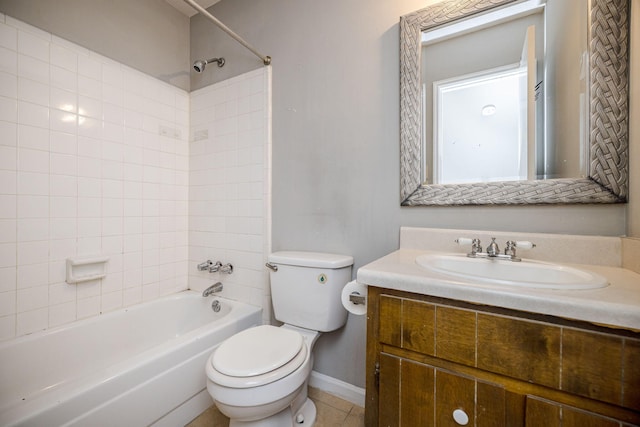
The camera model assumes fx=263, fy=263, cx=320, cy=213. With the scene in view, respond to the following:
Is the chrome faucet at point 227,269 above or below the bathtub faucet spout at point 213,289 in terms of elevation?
above

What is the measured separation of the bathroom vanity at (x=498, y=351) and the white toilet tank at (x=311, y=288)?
47cm

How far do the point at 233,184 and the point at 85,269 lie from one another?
940mm

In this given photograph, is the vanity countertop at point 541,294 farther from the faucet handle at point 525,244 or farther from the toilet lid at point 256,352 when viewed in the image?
the toilet lid at point 256,352

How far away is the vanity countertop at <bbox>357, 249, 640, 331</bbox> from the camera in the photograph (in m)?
0.53

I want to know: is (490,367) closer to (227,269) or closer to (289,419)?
(289,419)

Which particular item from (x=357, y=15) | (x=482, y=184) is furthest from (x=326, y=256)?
(x=357, y=15)

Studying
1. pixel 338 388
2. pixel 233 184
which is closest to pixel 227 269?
pixel 233 184

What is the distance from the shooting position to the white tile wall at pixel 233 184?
167 cm

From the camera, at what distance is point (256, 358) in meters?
1.02

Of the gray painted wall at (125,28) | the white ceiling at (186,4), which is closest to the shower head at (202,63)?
the gray painted wall at (125,28)

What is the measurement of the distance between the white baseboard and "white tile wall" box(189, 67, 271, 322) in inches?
18.0

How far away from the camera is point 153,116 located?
1.80 m

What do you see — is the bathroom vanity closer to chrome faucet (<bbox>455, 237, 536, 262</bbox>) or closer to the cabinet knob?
the cabinet knob

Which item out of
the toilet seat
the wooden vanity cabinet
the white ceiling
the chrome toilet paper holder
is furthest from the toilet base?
the white ceiling
